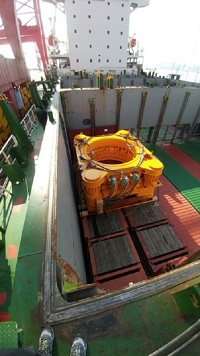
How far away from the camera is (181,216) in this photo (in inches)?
329

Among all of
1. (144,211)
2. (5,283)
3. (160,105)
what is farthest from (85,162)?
(160,105)

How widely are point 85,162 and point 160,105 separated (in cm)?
941

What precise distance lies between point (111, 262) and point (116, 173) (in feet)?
11.0

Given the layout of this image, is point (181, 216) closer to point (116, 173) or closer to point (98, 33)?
point (116, 173)

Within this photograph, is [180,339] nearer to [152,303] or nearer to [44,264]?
[152,303]

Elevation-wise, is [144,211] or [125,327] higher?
[125,327]

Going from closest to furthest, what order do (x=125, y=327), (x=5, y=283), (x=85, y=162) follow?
(x=125, y=327) → (x=5, y=283) → (x=85, y=162)

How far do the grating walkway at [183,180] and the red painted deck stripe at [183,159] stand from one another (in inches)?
14.1

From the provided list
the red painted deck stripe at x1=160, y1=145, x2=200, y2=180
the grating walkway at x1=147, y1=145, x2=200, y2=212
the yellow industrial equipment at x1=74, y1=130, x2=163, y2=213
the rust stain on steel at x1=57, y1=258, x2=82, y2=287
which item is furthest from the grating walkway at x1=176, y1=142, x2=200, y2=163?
the rust stain on steel at x1=57, y1=258, x2=82, y2=287

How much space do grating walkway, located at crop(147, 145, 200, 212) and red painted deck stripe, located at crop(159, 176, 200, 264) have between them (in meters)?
0.35

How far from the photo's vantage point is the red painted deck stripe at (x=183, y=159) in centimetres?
1170

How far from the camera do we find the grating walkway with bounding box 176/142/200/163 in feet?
43.7

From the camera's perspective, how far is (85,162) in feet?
23.3

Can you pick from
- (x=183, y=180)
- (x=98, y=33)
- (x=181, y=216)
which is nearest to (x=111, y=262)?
(x=181, y=216)
